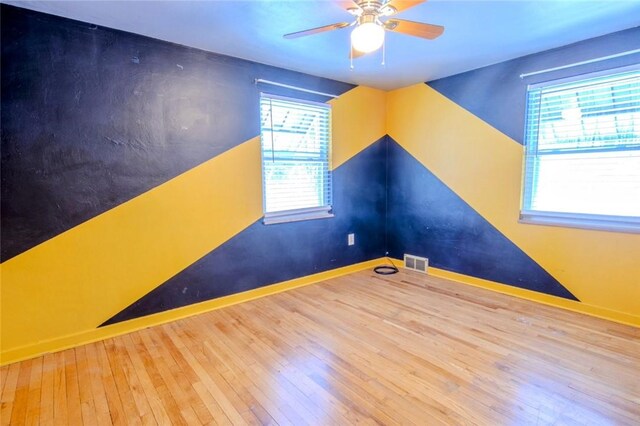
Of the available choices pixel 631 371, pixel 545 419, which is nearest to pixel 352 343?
pixel 545 419

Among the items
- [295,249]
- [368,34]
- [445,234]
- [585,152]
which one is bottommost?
[295,249]

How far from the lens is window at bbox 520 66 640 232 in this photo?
2.60 meters

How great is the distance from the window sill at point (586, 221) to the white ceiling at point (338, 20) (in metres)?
1.50

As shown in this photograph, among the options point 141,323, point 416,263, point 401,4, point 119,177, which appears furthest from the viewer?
Result: point 416,263

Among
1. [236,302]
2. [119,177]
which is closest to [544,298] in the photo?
[236,302]

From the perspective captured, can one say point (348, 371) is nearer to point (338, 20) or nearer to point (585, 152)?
point (338, 20)

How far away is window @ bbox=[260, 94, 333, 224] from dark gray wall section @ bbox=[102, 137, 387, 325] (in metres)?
0.15

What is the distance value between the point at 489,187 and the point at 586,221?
87cm

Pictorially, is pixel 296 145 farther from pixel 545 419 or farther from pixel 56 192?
pixel 545 419

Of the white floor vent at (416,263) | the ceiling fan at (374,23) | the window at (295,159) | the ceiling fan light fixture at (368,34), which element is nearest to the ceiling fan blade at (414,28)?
the ceiling fan at (374,23)

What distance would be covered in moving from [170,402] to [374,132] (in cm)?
358

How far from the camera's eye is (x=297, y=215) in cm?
364

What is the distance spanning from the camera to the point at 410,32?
1991 millimetres

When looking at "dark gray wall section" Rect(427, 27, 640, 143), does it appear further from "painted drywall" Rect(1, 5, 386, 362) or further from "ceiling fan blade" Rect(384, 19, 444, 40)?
"painted drywall" Rect(1, 5, 386, 362)
